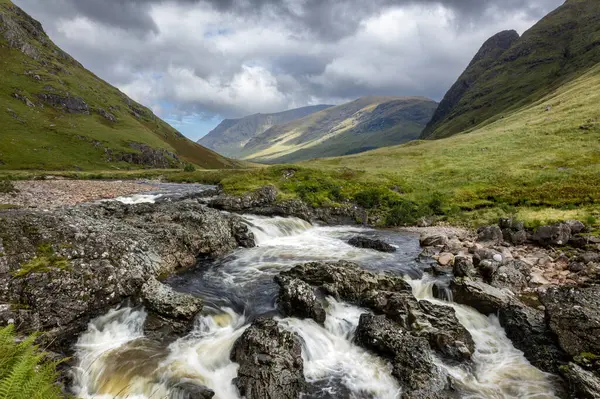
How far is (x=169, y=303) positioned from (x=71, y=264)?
5385 mm

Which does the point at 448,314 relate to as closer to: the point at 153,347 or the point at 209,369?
the point at 209,369

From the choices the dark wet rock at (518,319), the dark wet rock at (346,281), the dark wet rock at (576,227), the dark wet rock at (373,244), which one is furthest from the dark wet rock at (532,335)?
the dark wet rock at (576,227)

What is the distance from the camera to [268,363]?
39.1 feet

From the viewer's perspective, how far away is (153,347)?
43.1ft

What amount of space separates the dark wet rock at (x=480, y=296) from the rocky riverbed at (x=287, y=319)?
0.23 ft

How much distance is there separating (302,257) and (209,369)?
14.1 meters

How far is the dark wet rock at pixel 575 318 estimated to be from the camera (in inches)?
498

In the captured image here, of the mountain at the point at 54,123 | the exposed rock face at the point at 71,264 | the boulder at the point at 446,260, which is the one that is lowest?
the boulder at the point at 446,260

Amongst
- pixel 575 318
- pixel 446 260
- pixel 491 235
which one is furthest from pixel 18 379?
pixel 491 235

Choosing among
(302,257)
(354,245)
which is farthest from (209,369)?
(354,245)

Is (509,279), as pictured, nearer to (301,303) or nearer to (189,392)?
(301,303)

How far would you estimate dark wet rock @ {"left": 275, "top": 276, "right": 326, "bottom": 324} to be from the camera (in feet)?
51.9

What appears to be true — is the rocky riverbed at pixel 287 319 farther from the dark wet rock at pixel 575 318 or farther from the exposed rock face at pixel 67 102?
the exposed rock face at pixel 67 102

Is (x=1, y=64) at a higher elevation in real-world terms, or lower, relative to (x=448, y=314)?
higher
